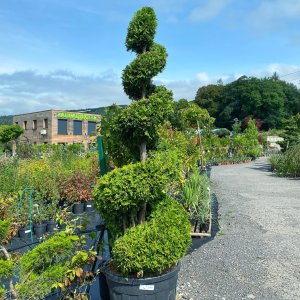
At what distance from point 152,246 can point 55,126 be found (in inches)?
1783

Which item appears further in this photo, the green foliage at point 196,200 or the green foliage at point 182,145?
the green foliage at point 182,145

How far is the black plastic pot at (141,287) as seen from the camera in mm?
2740

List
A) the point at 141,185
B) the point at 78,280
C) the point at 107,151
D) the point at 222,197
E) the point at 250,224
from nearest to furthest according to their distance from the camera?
the point at 141,185
the point at 78,280
the point at 107,151
the point at 250,224
the point at 222,197

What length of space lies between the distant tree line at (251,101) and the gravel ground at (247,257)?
4997 cm

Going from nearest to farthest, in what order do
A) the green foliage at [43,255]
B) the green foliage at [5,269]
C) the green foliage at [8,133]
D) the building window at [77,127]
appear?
the green foliage at [5,269] → the green foliage at [43,255] → the green foliage at [8,133] → the building window at [77,127]

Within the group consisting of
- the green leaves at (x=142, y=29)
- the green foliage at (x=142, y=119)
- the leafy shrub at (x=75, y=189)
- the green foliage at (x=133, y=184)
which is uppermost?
the green leaves at (x=142, y=29)

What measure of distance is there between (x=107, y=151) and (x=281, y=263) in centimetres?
271

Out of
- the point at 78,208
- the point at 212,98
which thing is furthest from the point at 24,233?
the point at 212,98

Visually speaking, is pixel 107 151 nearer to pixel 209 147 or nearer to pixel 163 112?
pixel 163 112

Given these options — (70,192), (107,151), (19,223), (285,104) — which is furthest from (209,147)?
(285,104)

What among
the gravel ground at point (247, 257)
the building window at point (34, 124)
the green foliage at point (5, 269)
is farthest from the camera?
the building window at point (34, 124)

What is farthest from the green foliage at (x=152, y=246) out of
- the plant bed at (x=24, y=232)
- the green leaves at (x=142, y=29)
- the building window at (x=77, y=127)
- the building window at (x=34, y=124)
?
the building window at (x=34, y=124)

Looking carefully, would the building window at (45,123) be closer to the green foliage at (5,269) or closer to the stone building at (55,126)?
the stone building at (55,126)

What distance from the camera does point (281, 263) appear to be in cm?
438
